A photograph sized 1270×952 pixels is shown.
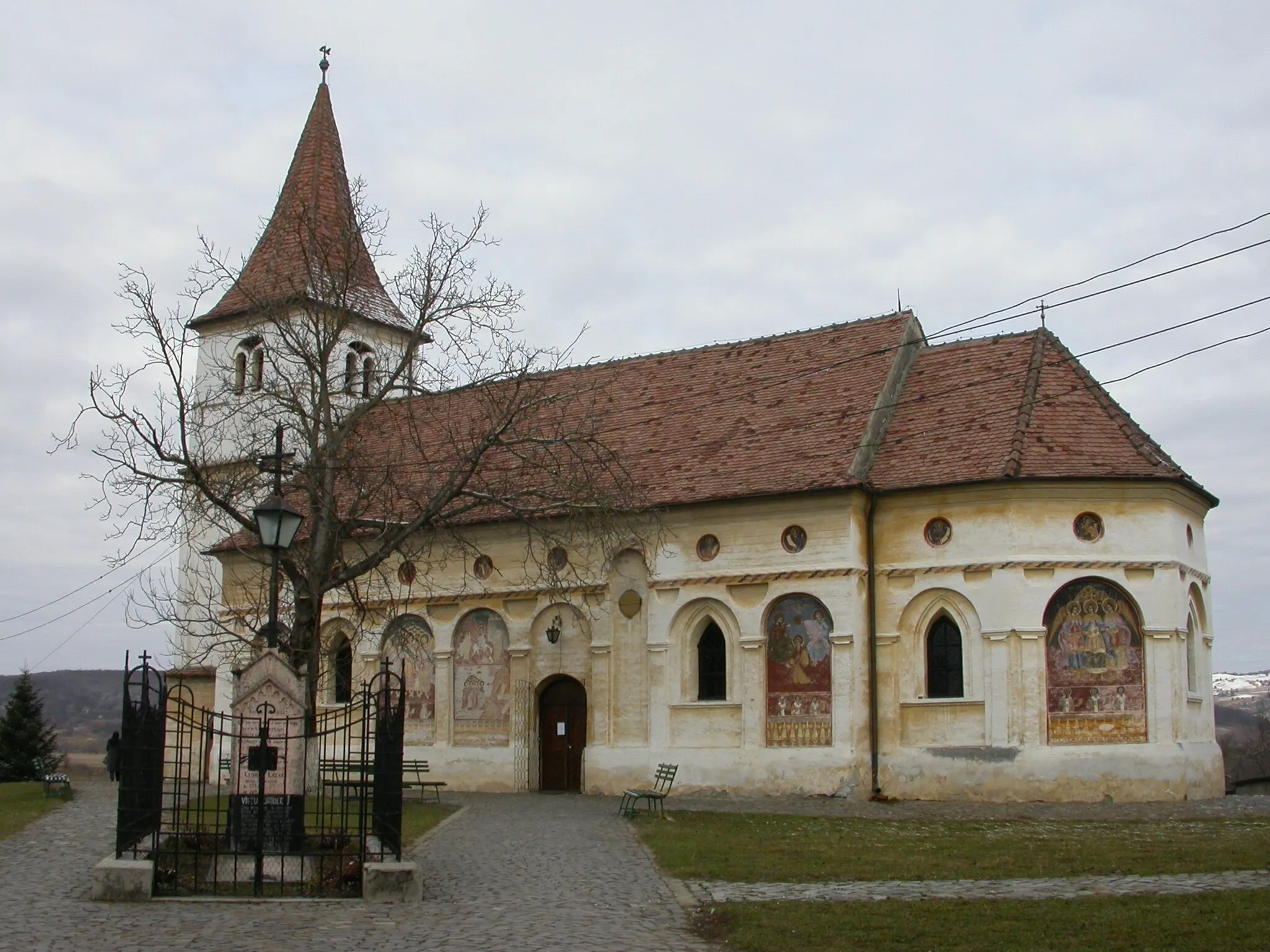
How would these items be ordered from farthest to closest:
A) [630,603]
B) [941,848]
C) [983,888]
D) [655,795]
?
[630,603] < [655,795] < [941,848] < [983,888]

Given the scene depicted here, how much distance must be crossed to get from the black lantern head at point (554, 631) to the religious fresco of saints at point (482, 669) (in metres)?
1.13

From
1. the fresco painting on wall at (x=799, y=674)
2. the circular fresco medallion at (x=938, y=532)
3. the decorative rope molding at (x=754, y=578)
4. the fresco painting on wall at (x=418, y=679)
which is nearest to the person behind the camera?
the circular fresco medallion at (x=938, y=532)

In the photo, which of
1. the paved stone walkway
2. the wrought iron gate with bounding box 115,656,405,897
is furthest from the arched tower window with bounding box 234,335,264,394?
the paved stone walkway

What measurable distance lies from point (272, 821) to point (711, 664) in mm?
15269

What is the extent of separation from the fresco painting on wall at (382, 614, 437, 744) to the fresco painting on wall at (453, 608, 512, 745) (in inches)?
26.9

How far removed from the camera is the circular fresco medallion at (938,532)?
1089 inches

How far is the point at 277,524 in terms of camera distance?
16500 mm

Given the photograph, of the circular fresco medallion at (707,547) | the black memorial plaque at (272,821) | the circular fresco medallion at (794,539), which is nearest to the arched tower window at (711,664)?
the circular fresco medallion at (707,547)

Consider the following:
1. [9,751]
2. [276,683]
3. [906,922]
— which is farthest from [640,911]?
[9,751]

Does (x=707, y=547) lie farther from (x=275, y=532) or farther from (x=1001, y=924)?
(x=1001, y=924)

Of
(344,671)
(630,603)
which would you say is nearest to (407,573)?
(630,603)

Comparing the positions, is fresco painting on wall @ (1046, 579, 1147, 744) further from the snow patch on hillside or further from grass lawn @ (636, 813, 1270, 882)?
the snow patch on hillside

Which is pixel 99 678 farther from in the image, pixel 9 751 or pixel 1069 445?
pixel 1069 445

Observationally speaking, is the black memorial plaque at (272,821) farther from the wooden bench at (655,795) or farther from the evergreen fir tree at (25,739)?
the evergreen fir tree at (25,739)
